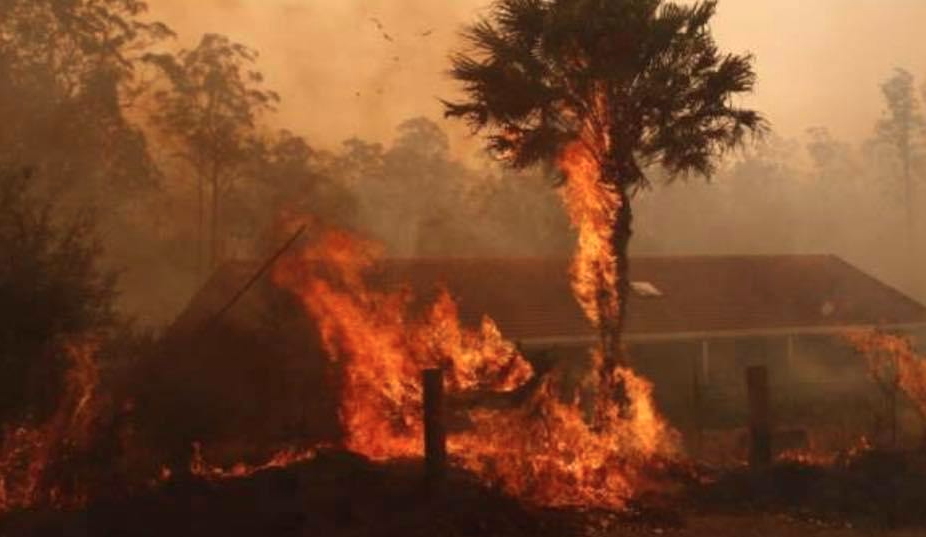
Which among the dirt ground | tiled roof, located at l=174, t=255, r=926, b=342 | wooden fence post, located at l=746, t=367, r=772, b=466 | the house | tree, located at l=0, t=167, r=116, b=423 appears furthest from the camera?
tiled roof, located at l=174, t=255, r=926, b=342

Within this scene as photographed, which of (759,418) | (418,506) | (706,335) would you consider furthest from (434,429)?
(706,335)

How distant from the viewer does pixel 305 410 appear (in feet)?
56.5

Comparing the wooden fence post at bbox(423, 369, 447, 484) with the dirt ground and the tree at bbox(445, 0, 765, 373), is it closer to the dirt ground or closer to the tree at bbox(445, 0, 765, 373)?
the dirt ground

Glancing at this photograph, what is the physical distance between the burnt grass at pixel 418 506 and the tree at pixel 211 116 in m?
→ 28.5

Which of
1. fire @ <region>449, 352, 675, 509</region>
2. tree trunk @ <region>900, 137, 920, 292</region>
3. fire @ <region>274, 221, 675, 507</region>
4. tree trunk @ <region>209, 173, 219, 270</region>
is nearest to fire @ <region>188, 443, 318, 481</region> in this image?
fire @ <region>274, 221, 675, 507</region>

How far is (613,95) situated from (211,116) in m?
28.6

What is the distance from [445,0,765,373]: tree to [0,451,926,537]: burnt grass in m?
3.61

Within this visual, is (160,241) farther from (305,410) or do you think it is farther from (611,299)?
(611,299)

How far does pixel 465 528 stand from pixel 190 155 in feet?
109

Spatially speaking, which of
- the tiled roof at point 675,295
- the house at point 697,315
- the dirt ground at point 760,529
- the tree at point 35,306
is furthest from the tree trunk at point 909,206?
the tree at point 35,306

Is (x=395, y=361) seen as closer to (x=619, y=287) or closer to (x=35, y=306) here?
(x=619, y=287)

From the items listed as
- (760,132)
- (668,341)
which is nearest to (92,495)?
(760,132)

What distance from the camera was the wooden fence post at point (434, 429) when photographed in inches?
458

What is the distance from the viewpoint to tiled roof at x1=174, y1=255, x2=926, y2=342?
24672 millimetres
